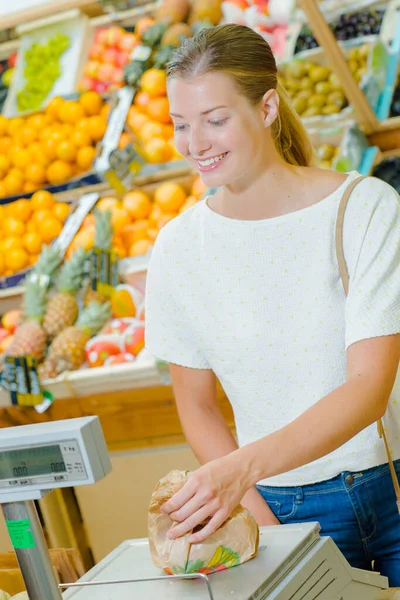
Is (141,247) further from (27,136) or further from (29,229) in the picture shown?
(27,136)

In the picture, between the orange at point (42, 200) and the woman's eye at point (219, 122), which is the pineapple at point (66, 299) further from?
the woman's eye at point (219, 122)

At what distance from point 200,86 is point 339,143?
2.57m

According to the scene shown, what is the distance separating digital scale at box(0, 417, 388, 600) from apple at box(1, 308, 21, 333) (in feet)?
8.72

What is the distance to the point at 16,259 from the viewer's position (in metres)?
4.18

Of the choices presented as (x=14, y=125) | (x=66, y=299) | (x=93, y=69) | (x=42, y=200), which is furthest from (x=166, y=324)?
(x=93, y=69)

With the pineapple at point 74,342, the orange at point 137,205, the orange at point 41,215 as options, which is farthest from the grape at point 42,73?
the pineapple at point 74,342

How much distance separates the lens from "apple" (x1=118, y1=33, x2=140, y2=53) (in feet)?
15.3

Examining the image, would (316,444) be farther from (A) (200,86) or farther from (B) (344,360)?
(A) (200,86)

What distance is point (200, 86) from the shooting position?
4.98 ft

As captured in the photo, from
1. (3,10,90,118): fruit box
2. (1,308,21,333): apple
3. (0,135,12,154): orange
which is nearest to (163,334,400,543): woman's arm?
(1,308,21,333): apple

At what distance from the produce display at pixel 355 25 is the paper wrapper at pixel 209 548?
3.20 m

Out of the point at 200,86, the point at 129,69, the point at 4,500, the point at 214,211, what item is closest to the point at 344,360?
the point at 214,211

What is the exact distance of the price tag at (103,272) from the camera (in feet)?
12.1

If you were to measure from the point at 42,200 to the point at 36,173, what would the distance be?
0.25m
